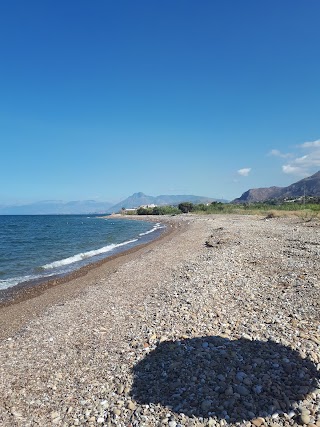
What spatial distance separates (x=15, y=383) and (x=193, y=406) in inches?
162

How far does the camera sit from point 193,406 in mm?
5387

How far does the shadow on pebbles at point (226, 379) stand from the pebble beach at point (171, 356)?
2 cm

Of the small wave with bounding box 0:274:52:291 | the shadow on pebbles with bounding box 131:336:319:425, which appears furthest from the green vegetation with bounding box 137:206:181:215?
the shadow on pebbles with bounding box 131:336:319:425

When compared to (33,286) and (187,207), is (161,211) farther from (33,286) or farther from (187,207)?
(33,286)

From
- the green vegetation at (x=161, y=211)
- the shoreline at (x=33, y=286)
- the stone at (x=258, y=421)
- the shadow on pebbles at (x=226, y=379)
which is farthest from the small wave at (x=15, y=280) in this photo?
the green vegetation at (x=161, y=211)

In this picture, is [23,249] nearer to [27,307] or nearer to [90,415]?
[27,307]

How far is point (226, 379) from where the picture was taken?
19.5 ft

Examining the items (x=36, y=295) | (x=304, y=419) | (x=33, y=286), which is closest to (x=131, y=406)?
(x=304, y=419)

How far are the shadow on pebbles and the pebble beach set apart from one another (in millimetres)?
21

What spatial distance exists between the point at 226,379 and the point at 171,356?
1.51 m

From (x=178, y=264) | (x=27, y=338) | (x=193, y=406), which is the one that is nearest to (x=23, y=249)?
(x=178, y=264)

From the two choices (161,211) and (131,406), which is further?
(161,211)

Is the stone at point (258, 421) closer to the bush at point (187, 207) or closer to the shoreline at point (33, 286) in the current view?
the shoreline at point (33, 286)

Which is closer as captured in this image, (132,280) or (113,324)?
(113,324)
